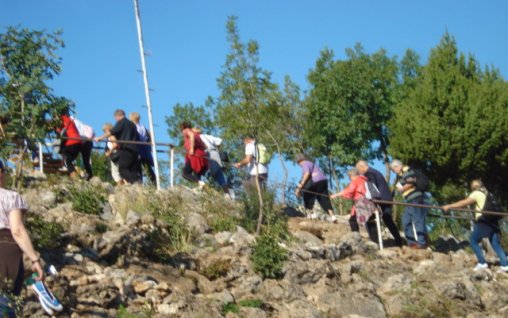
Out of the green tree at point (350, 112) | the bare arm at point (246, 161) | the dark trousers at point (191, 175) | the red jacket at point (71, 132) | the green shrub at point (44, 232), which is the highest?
the green tree at point (350, 112)

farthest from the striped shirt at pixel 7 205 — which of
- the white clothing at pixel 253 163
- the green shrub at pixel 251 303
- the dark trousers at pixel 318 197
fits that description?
the dark trousers at pixel 318 197

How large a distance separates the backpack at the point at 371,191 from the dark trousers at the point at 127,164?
4.44 m

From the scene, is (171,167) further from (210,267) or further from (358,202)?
(210,267)

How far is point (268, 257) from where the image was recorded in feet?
45.2

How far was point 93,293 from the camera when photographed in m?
11.2

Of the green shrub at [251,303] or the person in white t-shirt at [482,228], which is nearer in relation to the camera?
the green shrub at [251,303]

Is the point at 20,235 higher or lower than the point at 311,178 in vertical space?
lower

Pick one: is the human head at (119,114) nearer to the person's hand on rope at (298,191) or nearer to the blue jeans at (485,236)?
the person's hand on rope at (298,191)

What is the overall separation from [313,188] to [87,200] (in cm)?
525

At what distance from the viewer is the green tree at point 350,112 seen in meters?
30.8

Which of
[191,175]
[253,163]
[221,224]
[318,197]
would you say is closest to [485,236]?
[318,197]

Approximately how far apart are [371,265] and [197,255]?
126 inches

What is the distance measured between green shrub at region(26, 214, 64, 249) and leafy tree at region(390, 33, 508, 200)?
1492cm

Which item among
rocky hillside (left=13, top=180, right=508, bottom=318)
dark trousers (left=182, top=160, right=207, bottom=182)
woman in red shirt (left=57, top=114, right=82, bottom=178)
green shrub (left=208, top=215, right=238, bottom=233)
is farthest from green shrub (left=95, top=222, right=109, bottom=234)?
dark trousers (left=182, top=160, right=207, bottom=182)
